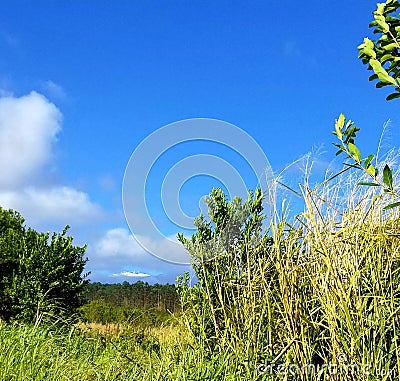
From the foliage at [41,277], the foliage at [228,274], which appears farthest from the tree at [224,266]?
the foliage at [41,277]

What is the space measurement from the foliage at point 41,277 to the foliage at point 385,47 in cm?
695

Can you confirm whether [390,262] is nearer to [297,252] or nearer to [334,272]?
[334,272]

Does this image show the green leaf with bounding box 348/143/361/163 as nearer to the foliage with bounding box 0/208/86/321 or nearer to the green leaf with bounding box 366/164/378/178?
the green leaf with bounding box 366/164/378/178

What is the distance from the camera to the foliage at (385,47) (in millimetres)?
2406

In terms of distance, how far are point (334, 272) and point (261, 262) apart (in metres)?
0.79

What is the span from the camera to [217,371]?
354 cm

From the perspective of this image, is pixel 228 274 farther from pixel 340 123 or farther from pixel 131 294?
pixel 131 294

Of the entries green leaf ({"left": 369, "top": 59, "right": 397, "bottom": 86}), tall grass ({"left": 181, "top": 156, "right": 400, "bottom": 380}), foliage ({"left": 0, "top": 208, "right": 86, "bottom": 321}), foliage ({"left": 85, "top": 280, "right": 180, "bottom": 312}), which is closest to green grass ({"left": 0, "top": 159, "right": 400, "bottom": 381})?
tall grass ({"left": 181, "top": 156, "right": 400, "bottom": 380})

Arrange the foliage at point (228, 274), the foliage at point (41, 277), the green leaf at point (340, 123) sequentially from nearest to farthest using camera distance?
the green leaf at point (340, 123) < the foliage at point (228, 274) < the foliage at point (41, 277)

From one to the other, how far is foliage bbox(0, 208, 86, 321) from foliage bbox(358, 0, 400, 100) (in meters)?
6.95

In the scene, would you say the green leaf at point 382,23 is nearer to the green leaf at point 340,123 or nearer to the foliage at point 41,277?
the green leaf at point 340,123

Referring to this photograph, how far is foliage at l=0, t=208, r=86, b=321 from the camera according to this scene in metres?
8.77

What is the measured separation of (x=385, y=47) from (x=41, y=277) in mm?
7568

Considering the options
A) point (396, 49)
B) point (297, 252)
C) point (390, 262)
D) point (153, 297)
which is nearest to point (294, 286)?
point (297, 252)
